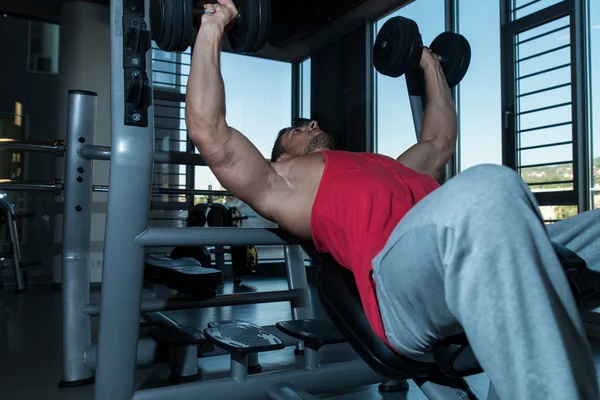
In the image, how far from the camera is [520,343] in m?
0.59

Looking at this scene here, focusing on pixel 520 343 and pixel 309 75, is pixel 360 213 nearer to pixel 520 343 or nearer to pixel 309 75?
pixel 520 343

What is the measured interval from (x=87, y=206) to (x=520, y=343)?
63.6 inches

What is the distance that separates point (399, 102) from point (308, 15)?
53.5 inches

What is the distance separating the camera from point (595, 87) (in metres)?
2.86

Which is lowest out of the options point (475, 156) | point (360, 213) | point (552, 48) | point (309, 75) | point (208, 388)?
point (208, 388)

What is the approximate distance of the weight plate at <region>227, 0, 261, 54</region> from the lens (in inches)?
47.6

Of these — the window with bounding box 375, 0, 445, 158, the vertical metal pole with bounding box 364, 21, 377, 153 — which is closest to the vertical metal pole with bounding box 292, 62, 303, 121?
the vertical metal pole with bounding box 364, 21, 377, 153

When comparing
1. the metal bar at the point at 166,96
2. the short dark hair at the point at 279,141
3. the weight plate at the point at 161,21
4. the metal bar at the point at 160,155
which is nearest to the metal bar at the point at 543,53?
the short dark hair at the point at 279,141

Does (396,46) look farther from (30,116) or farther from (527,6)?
(30,116)

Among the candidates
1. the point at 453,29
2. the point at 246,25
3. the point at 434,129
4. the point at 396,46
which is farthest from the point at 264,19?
the point at 453,29

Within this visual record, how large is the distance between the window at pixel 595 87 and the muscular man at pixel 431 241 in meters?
2.16

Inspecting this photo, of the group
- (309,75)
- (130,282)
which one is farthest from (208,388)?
(309,75)

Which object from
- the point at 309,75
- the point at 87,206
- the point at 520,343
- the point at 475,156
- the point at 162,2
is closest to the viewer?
the point at 520,343

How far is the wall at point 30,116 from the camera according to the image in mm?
5074
